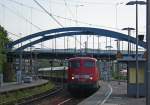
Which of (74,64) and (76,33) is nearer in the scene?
(74,64)

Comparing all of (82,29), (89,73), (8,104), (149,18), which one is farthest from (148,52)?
(82,29)

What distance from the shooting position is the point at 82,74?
1580 inches

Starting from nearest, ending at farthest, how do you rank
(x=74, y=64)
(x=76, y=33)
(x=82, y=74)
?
(x=82, y=74)
(x=74, y=64)
(x=76, y=33)

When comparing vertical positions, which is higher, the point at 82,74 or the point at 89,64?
the point at 89,64

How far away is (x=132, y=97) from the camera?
36375mm

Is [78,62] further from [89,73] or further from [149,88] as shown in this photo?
[149,88]

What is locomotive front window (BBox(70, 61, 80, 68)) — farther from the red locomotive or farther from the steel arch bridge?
the steel arch bridge

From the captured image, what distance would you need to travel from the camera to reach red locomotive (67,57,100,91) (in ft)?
131

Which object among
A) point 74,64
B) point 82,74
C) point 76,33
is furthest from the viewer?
point 76,33

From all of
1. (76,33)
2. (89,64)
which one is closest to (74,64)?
(89,64)

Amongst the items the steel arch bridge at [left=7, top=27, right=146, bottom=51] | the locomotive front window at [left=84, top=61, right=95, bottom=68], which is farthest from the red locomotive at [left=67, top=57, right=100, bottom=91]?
the steel arch bridge at [left=7, top=27, right=146, bottom=51]

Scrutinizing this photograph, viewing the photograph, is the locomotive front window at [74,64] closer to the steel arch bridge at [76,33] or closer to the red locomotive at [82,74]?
the red locomotive at [82,74]

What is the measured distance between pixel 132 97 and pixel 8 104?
29.7 feet

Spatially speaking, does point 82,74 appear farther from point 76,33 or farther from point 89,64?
point 76,33
